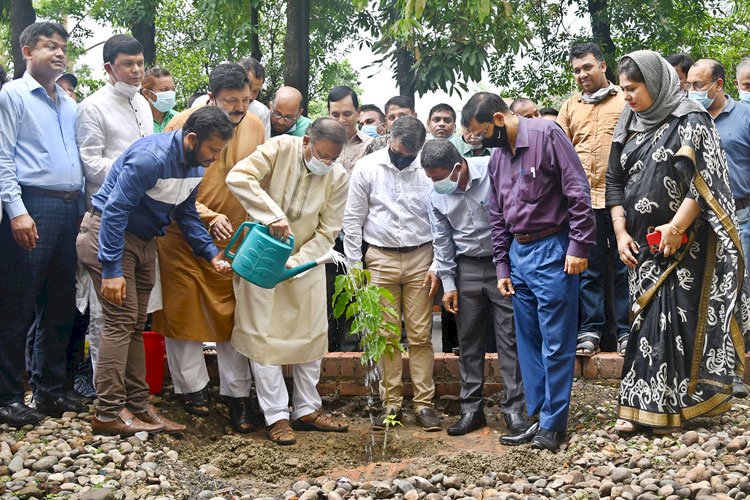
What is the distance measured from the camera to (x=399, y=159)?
5.59 meters

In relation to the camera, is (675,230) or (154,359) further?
(154,359)

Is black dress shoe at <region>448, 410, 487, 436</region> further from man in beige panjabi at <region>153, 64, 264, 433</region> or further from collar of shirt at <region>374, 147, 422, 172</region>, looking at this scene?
collar of shirt at <region>374, 147, 422, 172</region>

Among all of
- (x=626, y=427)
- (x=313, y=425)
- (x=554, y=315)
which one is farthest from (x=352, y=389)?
(x=626, y=427)

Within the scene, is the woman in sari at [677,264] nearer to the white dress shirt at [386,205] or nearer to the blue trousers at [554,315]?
the blue trousers at [554,315]

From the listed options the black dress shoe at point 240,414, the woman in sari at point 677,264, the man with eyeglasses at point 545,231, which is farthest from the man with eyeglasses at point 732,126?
the black dress shoe at point 240,414

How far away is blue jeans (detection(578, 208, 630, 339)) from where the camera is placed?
5824 mm

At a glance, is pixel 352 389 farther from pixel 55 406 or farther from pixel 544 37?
pixel 544 37

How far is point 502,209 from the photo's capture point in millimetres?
5078

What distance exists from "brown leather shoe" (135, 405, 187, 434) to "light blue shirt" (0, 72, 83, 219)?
4.54 feet

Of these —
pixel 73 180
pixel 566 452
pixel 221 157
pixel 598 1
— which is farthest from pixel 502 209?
pixel 598 1

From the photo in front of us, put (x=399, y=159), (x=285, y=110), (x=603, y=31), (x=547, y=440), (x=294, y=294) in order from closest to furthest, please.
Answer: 1. (x=547, y=440)
2. (x=294, y=294)
3. (x=399, y=159)
4. (x=285, y=110)
5. (x=603, y=31)

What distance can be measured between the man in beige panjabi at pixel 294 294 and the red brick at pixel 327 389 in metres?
0.65

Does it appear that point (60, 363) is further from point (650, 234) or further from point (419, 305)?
point (650, 234)

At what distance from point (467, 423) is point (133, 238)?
2.37m
